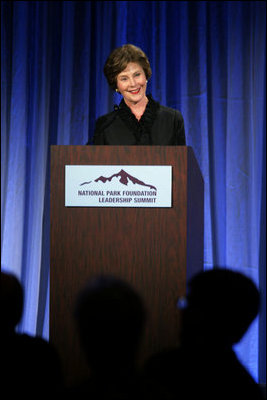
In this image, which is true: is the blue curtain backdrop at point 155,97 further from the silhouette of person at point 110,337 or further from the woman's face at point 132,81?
the silhouette of person at point 110,337

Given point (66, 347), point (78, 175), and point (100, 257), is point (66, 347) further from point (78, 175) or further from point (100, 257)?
point (78, 175)

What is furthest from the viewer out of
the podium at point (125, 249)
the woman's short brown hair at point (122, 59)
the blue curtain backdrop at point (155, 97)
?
the blue curtain backdrop at point (155, 97)

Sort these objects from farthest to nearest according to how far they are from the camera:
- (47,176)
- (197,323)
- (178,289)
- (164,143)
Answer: (47,176) < (164,143) < (178,289) < (197,323)

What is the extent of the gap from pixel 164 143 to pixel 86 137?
5.80 feet

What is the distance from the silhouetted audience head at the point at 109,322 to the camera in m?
1.02

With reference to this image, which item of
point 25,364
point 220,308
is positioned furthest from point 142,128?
point 25,364

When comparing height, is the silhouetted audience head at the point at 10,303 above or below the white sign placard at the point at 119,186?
below

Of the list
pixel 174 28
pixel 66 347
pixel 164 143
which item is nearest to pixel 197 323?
pixel 66 347

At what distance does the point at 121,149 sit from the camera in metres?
1.77

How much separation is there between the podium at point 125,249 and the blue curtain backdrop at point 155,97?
212 centimetres

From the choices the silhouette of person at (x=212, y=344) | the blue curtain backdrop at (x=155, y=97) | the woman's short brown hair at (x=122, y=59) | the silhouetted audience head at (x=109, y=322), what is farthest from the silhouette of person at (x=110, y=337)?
the blue curtain backdrop at (x=155, y=97)

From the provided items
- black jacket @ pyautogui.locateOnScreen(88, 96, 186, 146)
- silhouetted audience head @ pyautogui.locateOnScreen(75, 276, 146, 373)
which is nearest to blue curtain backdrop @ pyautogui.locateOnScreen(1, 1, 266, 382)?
black jacket @ pyautogui.locateOnScreen(88, 96, 186, 146)

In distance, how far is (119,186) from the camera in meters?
1.75

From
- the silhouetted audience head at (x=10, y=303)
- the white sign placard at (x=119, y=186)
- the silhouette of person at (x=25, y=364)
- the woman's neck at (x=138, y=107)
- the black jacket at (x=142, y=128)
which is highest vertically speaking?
the woman's neck at (x=138, y=107)
